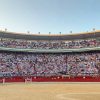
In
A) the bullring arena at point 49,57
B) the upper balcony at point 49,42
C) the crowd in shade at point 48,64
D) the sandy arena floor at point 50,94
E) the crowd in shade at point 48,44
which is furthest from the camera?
the crowd in shade at point 48,44

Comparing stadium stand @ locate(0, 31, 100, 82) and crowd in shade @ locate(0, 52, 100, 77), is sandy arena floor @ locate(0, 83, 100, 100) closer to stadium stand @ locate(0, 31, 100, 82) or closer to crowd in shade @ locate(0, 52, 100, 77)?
stadium stand @ locate(0, 31, 100, 82)

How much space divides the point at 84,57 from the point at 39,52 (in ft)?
32.6

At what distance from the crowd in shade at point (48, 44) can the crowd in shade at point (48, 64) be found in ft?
7.39

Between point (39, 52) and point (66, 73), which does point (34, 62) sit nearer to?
point (39, 52)

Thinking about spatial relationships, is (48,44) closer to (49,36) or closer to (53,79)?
(49,36)

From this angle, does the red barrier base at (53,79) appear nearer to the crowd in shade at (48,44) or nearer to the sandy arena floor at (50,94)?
the crowd in shade at (48,44)

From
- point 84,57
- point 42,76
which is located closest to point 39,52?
point 42,76

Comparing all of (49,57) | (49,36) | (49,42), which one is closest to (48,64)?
(49,57)

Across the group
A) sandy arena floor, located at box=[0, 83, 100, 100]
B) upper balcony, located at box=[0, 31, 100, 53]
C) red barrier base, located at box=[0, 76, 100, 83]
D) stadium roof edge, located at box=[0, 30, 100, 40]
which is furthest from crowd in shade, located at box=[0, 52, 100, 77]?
sandy arena floor, located at box=[0, 83, 100, 100]

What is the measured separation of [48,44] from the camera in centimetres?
5409

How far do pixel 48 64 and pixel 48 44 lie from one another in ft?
15.5

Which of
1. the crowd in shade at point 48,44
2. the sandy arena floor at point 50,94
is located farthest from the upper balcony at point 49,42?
the sandy arena floor at point 50,94

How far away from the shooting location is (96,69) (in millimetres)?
47656

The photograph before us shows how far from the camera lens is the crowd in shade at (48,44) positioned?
50531mm
